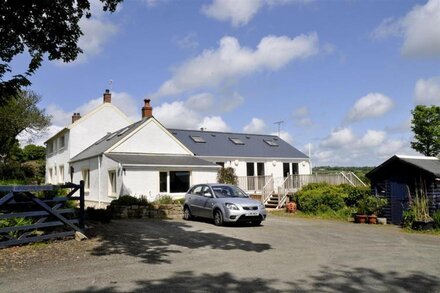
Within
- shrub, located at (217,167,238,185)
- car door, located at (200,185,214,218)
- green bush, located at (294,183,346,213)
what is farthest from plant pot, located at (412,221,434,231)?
shrub, located at (217,167,238,185)

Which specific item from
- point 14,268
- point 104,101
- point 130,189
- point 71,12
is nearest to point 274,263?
point 14,268

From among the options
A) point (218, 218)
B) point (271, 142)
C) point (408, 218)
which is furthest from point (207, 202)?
point (271, 142)

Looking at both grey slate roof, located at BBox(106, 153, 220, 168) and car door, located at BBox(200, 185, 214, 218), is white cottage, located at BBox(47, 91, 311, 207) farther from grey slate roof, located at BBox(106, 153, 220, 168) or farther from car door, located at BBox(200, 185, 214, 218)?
car door, located at BBox(200, 185, 214, 218)

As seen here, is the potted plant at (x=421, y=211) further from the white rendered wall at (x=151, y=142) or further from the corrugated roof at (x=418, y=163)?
the white rendered wall at (x=151, y=142)

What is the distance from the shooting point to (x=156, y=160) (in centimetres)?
2570

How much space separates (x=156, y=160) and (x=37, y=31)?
51.8 feet

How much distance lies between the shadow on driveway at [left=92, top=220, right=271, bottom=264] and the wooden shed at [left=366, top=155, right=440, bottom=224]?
8.15 meters

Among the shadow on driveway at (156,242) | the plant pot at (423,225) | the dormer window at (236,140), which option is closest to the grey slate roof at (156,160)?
the shadow on driveway at (156,242)

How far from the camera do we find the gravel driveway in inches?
270

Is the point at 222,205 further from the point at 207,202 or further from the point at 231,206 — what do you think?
the point at 207,202

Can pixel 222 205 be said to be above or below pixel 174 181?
below

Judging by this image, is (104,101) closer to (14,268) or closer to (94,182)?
(94,182)

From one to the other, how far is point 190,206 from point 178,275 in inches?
421

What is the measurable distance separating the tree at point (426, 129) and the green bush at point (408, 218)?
20.4 meters
